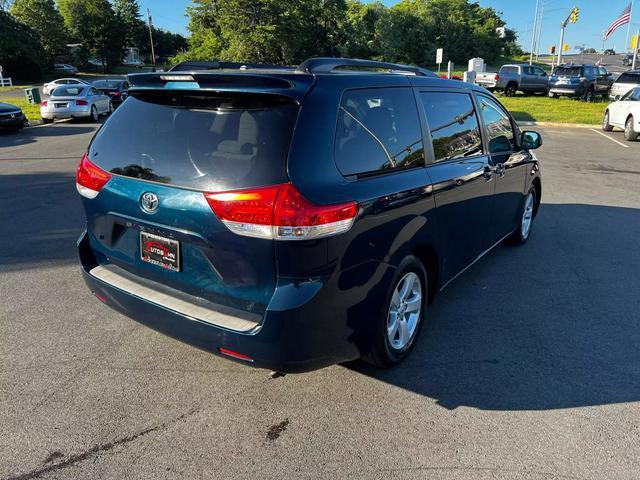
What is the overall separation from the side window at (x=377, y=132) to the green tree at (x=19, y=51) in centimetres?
6112

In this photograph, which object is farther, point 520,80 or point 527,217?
point 520,80

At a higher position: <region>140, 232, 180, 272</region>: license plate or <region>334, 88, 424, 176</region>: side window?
<region>334, 88, 424, 176</region>: side window

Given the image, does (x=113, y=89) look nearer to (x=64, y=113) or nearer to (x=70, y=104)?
(x=70, y=104)

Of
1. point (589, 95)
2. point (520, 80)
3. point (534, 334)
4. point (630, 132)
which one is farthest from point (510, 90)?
point (534, 334)

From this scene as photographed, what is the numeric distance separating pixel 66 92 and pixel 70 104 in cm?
91

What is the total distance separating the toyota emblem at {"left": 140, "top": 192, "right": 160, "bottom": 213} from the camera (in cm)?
268

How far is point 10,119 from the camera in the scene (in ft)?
49.4

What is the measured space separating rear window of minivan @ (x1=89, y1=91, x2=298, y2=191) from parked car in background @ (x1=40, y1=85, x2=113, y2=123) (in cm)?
1776

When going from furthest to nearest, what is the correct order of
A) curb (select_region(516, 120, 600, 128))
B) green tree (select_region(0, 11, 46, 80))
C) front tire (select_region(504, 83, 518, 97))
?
green tree (select_region(0, 11, 46, 80))
front tire (select_region(504, 83, 518, 97))
curb (select_region(516, 120, 600, 128))

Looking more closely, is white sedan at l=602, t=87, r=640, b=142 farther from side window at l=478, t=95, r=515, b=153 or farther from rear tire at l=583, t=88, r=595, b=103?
side window at l=478, t=95, r=515, b=153

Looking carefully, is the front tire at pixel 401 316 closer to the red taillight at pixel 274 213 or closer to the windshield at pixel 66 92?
the red taillight at pixel 274 213

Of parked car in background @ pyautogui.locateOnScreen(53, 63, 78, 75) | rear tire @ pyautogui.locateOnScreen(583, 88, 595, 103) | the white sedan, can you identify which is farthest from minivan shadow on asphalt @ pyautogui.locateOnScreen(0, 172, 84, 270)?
parked car in background @ pyautogui.locateOnScreen(53, 63, 78, 75)

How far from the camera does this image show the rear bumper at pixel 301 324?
2436mm

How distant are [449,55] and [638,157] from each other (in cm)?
5621
